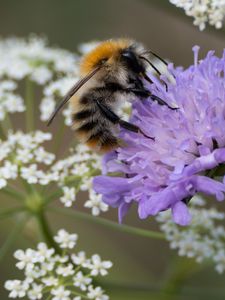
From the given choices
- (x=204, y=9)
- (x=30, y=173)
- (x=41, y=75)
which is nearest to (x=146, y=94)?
(x=204, y=9)

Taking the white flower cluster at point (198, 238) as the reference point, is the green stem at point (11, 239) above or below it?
below

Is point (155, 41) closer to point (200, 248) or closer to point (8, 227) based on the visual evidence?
point (8, 227)

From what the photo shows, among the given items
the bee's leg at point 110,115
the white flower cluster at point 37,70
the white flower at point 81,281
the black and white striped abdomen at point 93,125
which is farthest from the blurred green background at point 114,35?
the bee's leg at point 110,115

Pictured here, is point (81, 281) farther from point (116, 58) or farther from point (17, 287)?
point (116, 58)

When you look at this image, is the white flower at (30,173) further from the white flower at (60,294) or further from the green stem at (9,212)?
the white flower at (60,294)

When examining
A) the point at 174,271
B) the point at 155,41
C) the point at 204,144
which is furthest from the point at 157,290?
the point at 155,41

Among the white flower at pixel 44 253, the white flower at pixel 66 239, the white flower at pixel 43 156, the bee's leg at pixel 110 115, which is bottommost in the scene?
the white flower at pixel 44 253

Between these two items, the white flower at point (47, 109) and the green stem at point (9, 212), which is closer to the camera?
the green stem at point (9, 212)
